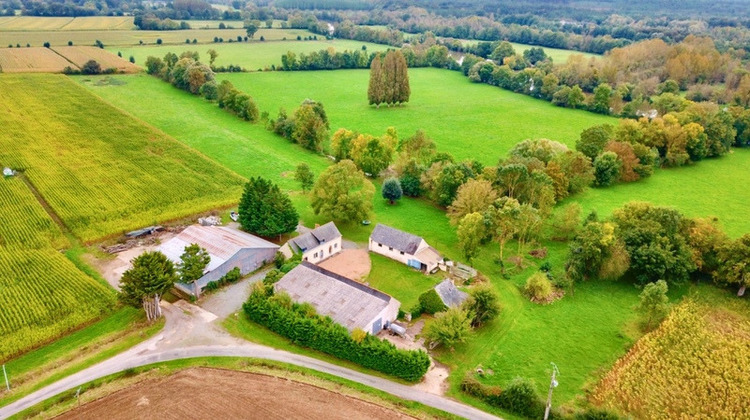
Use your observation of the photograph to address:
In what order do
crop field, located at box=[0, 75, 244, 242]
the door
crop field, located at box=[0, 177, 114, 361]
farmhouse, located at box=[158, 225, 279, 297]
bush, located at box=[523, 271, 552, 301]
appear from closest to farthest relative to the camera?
crop field, located at box=[0, 177, 114, 361] < the door < bush, located at box=[523, 271, 552, 301] < farmhouse, located at box=[158, 225, 279, 297] < crop field, located at box=[0, 75, 244, 242]

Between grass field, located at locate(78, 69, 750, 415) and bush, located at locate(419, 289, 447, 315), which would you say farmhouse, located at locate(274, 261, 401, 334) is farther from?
grass field, located at locate(78, 69, 750, 415)

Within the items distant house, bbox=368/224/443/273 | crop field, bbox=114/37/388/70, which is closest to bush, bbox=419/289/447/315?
distant house, bbox=368/224/443/273

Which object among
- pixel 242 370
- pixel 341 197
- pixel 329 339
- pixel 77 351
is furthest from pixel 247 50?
pixel 242 370

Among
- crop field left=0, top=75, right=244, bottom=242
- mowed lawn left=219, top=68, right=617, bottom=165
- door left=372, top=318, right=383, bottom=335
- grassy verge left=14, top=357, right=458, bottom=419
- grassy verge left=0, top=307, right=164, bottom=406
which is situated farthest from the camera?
mowed lawn left=219, top=68, right=617, bottom=165

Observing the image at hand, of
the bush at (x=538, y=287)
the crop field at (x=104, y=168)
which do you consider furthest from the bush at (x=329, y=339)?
the crop field at (x=104, y=168)

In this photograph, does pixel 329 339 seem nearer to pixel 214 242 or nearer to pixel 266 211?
pixel 214 242

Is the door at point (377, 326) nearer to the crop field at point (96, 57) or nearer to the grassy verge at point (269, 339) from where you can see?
the grassy verge at point (269, 339)
